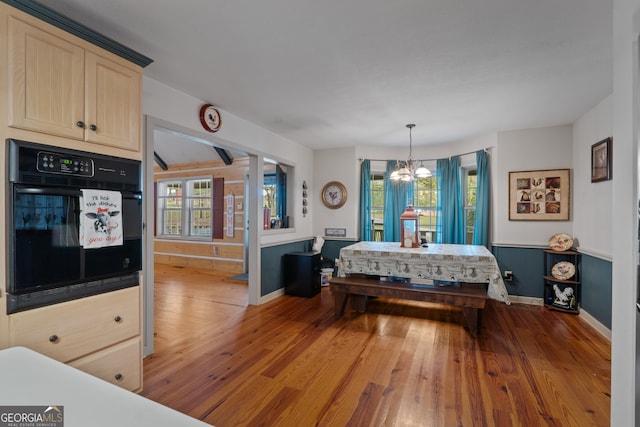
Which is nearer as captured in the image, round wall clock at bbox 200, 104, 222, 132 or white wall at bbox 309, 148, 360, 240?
round wall clock at bbox 200, 104, 222, 132

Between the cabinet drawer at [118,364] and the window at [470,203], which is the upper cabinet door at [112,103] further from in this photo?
the window at [470,203]

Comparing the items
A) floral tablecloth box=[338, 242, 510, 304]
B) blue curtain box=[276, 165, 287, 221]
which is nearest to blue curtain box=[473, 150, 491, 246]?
floral tablecloth box=[338, 242, 510, 304]

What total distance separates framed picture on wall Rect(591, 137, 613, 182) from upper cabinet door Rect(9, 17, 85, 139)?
4.61m

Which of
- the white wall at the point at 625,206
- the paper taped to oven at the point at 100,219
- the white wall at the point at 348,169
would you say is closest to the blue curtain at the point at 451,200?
the white wall at the point at 348,169

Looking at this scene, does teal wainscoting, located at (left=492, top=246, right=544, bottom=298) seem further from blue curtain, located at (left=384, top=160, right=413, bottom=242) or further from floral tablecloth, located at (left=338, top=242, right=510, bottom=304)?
blue curtain, located at (left=384, top=160, right=413, bottom=242)

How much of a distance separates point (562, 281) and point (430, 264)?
1981 mm

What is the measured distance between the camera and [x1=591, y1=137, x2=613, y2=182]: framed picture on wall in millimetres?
3125

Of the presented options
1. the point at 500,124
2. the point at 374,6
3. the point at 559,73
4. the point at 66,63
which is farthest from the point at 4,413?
the point at 500,124

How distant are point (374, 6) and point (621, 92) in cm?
131

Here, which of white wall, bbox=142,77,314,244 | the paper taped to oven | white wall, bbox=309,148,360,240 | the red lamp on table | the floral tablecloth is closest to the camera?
the paper taped to oven

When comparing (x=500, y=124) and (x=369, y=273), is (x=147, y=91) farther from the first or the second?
(x=500, y=124)

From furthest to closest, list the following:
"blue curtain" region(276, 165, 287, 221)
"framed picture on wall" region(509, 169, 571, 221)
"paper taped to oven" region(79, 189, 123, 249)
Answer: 1. "blue curtain" region(276, 165, 287, 221)
2. "framed picture on wall" region(509, 169, 571, 221)
3. "paper taped to oven" region(79, 189, 123, 249)

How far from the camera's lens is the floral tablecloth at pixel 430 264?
3148mm

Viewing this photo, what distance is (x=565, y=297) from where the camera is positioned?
3.86 meters
